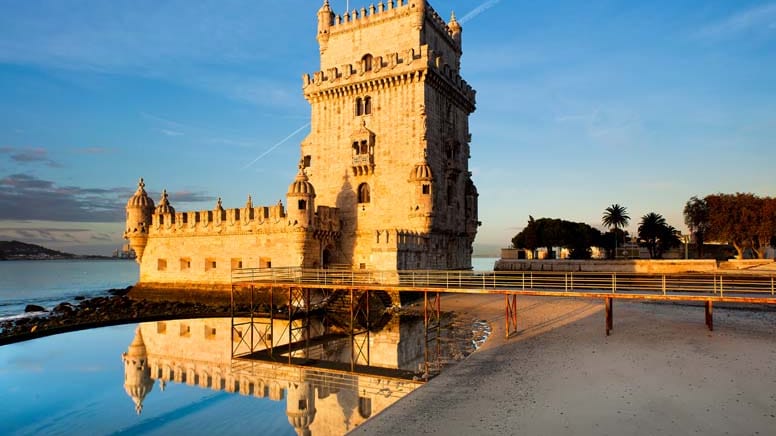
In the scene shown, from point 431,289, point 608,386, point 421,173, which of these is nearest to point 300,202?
point 421,173

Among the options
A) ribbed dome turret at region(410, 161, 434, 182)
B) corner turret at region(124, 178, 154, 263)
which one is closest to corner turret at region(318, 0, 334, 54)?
ribbed dome turret at region(410, 161, 434, 182)

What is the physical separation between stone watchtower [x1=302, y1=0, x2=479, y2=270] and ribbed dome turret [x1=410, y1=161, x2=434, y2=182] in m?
0.07

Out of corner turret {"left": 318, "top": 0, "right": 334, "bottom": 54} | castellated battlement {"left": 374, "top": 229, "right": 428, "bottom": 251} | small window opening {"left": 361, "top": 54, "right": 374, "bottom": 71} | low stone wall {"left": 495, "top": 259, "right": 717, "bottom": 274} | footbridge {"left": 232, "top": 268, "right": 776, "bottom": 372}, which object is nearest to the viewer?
footbridge {"left": 232, "top": 268, "right": 776, "bottom": 372}

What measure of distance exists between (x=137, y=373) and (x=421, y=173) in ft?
65.2

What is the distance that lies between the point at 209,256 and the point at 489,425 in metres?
31.4

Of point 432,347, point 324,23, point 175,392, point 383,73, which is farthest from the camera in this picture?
point 324,23

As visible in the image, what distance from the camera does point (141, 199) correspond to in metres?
42.8

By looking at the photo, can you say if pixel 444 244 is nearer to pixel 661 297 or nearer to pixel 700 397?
pixel 661 297

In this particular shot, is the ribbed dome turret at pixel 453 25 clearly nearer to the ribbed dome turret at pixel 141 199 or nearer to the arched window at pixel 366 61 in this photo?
the arched window at pixel 366 61

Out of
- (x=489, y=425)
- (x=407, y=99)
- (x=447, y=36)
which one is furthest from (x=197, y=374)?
(x=447, y=36)

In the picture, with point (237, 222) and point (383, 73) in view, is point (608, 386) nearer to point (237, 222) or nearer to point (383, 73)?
point (383, 73)

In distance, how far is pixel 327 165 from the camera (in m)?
37.6

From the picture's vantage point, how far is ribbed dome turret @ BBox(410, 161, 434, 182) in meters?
32.9

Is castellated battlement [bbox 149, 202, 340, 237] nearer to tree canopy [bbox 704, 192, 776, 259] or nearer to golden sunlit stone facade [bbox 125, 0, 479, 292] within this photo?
golden sunlit stone facade [bbox 125, 0, 479, 292]
